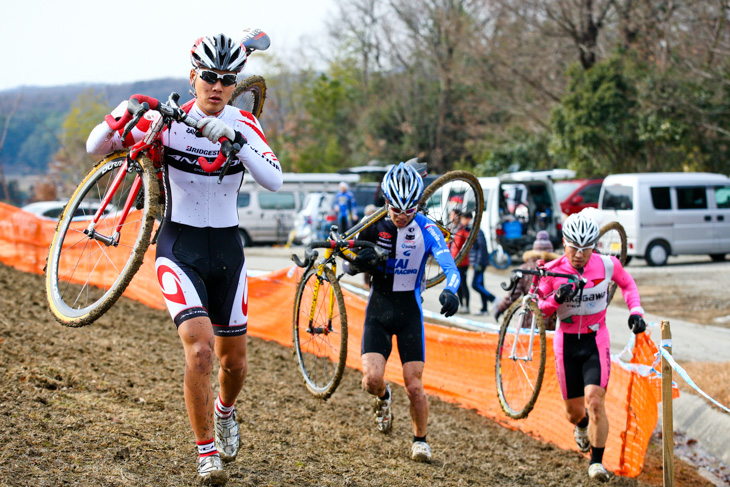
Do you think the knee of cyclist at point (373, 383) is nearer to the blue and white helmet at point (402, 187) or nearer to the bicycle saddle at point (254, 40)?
the blue and white helmet at point (402, 187)

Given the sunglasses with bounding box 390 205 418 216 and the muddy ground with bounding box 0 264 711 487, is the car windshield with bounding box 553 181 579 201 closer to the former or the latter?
the muddy ground with bounding box 0 264 711 487

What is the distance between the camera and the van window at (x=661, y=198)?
19.8m

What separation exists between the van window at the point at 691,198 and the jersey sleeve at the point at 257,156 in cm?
1752

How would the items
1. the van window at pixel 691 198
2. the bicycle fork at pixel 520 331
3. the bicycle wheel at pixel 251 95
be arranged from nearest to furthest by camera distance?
the bicycle wheel at pixel 251 95 < the bicycle fork at pixel 520 331 < the van window at pixel 691 198

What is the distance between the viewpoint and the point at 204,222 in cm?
462

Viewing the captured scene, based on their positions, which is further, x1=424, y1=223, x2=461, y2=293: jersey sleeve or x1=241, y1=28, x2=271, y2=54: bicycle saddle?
x1=424, y1=223, x2=461, y2=293: jersey sleeve

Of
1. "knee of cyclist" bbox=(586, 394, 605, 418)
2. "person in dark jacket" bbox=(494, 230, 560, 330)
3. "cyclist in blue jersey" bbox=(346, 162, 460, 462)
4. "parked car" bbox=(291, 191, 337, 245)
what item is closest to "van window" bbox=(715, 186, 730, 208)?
"parked car" bbox=(291, 191, 337, 245)

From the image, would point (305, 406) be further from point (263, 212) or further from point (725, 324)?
point (263, 212)

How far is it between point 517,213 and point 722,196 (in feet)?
17.6

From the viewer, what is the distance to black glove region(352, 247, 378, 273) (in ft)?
19.5

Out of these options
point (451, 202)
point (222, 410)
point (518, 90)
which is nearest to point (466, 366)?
point (451, 202)

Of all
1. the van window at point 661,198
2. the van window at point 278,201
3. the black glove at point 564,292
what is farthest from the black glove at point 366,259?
the van window at point 278,201

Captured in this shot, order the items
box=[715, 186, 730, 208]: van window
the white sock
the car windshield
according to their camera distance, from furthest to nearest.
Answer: the car windshield
box=[715, 186, 730, 208]: van window
the white sock

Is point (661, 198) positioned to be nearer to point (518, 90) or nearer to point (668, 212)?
point (668, 212)
